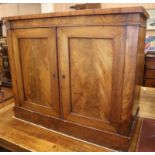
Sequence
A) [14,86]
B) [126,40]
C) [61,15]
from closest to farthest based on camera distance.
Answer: [126,40], [61,15], [14,86]

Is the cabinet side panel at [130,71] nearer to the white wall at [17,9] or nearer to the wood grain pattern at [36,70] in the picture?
the wood grain pattern at [36,70]

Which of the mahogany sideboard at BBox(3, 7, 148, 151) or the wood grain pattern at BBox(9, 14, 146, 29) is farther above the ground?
the wood grain pattern at BBox(9, 14, 146, 29)

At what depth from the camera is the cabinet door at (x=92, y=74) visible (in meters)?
0.99

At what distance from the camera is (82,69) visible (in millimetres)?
1130

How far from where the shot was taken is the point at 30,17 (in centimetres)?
118

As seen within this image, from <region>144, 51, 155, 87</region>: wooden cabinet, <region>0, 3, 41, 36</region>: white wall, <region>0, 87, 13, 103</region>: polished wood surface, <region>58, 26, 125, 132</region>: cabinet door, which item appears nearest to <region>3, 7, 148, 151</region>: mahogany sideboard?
<region>58, 26, 125, 132</region>: cabinet door

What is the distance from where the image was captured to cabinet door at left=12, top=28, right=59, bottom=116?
1.21 metres

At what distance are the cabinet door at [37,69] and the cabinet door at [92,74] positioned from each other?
79mm

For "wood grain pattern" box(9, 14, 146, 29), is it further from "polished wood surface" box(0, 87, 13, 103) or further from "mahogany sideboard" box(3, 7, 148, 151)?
"polished wood surface" box(0, 87, 13, 103)

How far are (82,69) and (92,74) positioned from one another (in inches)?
3.1

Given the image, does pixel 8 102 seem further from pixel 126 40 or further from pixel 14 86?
pixel 126 40

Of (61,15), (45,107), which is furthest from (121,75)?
(45,107)

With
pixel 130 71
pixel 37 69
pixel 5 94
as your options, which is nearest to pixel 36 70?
pixel 37 69

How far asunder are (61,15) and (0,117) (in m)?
1.11
